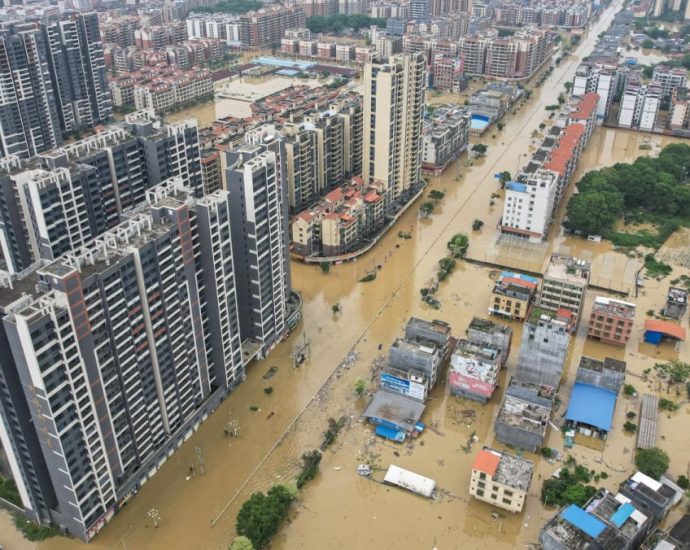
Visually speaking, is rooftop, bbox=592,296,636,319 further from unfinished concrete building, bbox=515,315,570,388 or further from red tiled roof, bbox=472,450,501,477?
red tiled roof, bbox=472,450,501,477

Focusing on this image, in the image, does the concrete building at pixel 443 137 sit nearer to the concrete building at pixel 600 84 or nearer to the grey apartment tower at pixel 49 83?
the concrete building at pixel 600 84

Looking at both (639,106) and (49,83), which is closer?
(49,83)

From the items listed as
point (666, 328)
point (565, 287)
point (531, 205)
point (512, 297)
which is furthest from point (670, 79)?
point (512, 297)

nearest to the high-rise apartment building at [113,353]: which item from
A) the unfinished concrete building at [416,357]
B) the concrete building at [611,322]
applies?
the unfinished concrete building at [416,357]

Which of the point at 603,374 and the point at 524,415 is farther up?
the point at 603,374

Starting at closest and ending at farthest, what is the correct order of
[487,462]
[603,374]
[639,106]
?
[487,462], [603,374], [639,106]

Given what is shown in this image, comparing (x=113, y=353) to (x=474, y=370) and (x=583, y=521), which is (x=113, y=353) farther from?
(x=583, y=521)

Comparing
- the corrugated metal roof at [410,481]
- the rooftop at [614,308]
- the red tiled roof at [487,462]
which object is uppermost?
the rooftop at [614,308]
